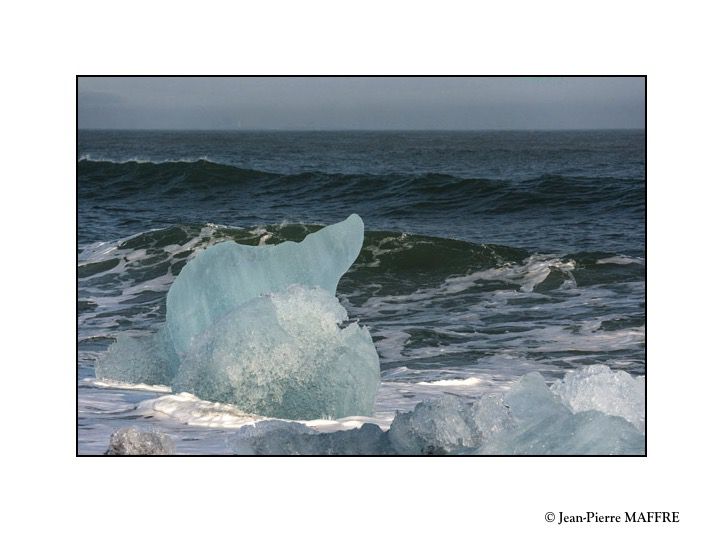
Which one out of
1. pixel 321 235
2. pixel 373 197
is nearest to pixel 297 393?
pixel 321 235

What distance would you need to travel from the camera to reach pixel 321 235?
8.02 metres

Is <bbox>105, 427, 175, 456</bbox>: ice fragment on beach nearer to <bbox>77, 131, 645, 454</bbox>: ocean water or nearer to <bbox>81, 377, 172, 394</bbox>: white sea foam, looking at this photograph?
<bbox>77, 131, 645, 454</bbox>: ocean water

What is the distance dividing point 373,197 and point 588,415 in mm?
16872

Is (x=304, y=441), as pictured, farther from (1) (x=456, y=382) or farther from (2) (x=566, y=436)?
(1) (x=456, y=382)

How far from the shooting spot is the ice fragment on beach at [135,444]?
Result: 6289mm

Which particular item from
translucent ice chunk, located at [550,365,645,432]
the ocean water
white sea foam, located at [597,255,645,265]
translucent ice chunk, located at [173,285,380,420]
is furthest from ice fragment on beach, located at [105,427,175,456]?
white sea foam, located at [597,255,645,265]

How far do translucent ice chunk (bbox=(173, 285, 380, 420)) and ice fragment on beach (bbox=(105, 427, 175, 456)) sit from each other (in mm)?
1183

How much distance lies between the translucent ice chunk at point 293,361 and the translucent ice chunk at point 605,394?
1446 millimetres

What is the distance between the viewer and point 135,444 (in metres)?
6.29

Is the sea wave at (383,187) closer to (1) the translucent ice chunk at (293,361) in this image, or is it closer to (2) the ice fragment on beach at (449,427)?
(1) the translucent ice chunk at (293,361)

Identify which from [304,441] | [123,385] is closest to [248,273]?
[123,385]

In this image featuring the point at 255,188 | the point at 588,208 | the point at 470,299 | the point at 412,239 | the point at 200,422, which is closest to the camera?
the point at 200,422

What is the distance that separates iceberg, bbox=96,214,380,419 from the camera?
292 inches

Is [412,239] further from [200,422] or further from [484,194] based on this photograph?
[200,422]
